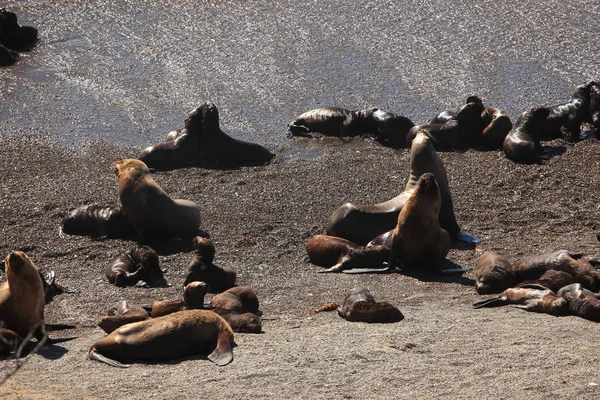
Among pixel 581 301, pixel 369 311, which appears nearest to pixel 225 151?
pixel 369 311

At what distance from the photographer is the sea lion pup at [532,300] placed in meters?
7.72

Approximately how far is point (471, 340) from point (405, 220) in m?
2.61

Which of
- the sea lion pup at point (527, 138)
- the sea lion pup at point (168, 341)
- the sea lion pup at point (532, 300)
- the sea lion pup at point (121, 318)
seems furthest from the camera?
the sea lion pup at point (527, 138)

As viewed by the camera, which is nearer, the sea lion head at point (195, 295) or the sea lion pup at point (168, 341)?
the sea lion pup at point (168, 341)

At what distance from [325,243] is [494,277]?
1.68 meters

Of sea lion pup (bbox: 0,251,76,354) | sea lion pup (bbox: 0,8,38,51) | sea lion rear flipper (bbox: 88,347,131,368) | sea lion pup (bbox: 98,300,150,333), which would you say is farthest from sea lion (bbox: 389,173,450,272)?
sea lion pup (bbox: 0,8,38,51)

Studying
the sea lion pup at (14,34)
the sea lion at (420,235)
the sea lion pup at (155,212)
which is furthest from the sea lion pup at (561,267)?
the sea lion pup at (14,34)

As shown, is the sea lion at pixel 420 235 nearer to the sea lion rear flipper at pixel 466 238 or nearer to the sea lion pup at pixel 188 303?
the sea lion rear flipper at pixel 466 238

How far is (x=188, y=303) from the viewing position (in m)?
7.63

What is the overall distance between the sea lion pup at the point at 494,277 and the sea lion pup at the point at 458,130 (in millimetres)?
4363

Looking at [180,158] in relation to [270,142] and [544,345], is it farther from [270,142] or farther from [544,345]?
[544,345]

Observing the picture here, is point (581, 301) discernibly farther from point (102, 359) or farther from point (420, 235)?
point (102, 359)

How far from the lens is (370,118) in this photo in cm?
1353

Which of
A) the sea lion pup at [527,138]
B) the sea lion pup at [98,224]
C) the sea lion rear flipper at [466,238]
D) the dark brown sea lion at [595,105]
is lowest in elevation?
the sea lion pup at [98,224]
